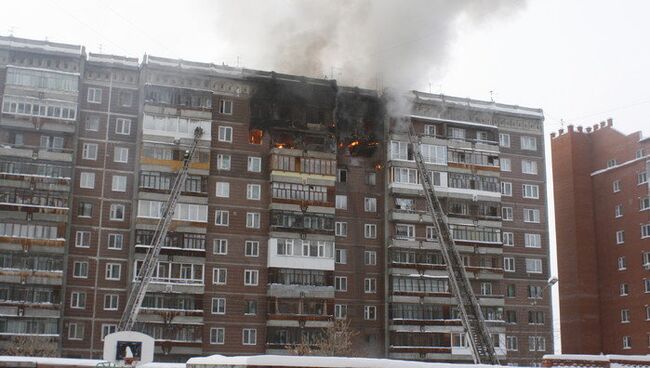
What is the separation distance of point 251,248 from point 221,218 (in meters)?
3.92

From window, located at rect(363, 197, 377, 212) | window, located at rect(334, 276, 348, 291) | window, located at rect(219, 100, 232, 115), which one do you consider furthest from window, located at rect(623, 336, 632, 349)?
window, located at rect(219, 100, 232, 115)

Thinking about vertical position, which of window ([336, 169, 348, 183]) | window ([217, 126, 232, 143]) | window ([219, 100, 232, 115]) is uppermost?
window ([219, 100, 232, 115])

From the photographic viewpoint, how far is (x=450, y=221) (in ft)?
271

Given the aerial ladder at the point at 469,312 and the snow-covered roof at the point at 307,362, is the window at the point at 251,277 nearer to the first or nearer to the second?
the aerial ladder at the point at 469,312

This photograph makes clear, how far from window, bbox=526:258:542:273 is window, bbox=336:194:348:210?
69.6 ft

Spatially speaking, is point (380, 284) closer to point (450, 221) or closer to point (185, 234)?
point (450, 221)

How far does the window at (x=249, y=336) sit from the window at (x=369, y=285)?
12233mm

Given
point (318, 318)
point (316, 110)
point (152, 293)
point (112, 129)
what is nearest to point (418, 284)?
point (318, 318)

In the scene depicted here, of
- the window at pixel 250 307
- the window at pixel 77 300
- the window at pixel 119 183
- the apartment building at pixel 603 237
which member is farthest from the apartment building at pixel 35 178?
the apartment building at pixel 603 237

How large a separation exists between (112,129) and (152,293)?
51.3 feet

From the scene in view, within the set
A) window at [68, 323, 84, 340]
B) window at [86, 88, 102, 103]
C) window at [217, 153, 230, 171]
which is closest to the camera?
window at [68, 323, 84, 340]

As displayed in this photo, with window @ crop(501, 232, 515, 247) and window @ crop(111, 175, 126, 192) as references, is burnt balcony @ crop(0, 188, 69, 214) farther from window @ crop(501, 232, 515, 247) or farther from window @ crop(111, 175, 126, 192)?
window @ crop(501, 232, 515, 247)

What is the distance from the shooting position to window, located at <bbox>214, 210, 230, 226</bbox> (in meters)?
75.4

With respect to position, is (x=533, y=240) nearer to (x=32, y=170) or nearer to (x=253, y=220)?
(x=253, y=220)
